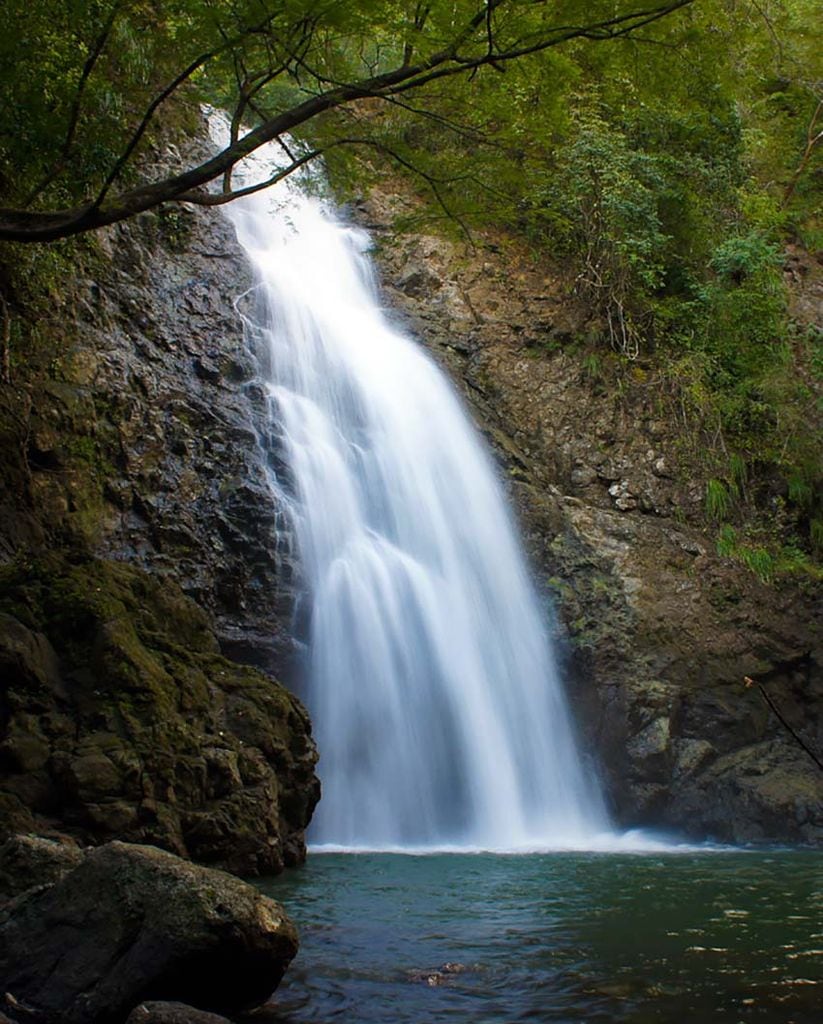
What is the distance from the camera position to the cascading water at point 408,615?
1039 centimetres

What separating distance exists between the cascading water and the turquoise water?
6.43ft

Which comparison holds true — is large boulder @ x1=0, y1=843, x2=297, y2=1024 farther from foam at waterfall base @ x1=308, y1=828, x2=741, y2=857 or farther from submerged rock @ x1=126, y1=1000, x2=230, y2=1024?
foam at waterfall base @ x1=308, y1=828, x2=741, y2=857

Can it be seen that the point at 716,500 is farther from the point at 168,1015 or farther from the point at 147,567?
the point at 168,1015

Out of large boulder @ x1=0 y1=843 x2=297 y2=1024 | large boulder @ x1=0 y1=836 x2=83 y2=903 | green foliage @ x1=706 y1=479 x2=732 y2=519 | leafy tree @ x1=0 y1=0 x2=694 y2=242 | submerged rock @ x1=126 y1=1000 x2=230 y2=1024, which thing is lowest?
submerged rock @ x1=126 y1=1000 x2=230 y2=1024

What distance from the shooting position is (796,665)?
12828mm

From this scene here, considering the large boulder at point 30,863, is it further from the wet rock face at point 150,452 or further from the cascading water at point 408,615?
the cascading water at point 408,615

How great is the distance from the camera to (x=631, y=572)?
13453 mm

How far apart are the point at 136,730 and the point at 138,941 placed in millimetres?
3261

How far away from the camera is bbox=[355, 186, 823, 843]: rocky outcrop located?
11.5 m

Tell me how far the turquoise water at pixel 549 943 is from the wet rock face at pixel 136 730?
0.68 meters

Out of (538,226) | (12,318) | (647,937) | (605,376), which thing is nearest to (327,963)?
(647,937)

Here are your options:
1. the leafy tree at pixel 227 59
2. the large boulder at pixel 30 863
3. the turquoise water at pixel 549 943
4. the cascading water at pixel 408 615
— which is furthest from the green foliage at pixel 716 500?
the large boulder at pixel 30 863

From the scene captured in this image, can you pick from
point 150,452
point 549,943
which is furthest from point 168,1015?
point 150,452

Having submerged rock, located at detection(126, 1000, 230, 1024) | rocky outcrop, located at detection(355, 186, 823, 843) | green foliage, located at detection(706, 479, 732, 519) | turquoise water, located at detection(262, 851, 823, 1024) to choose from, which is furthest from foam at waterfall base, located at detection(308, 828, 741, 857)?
green foliage, located at detection(706, 479, 732, 519)
